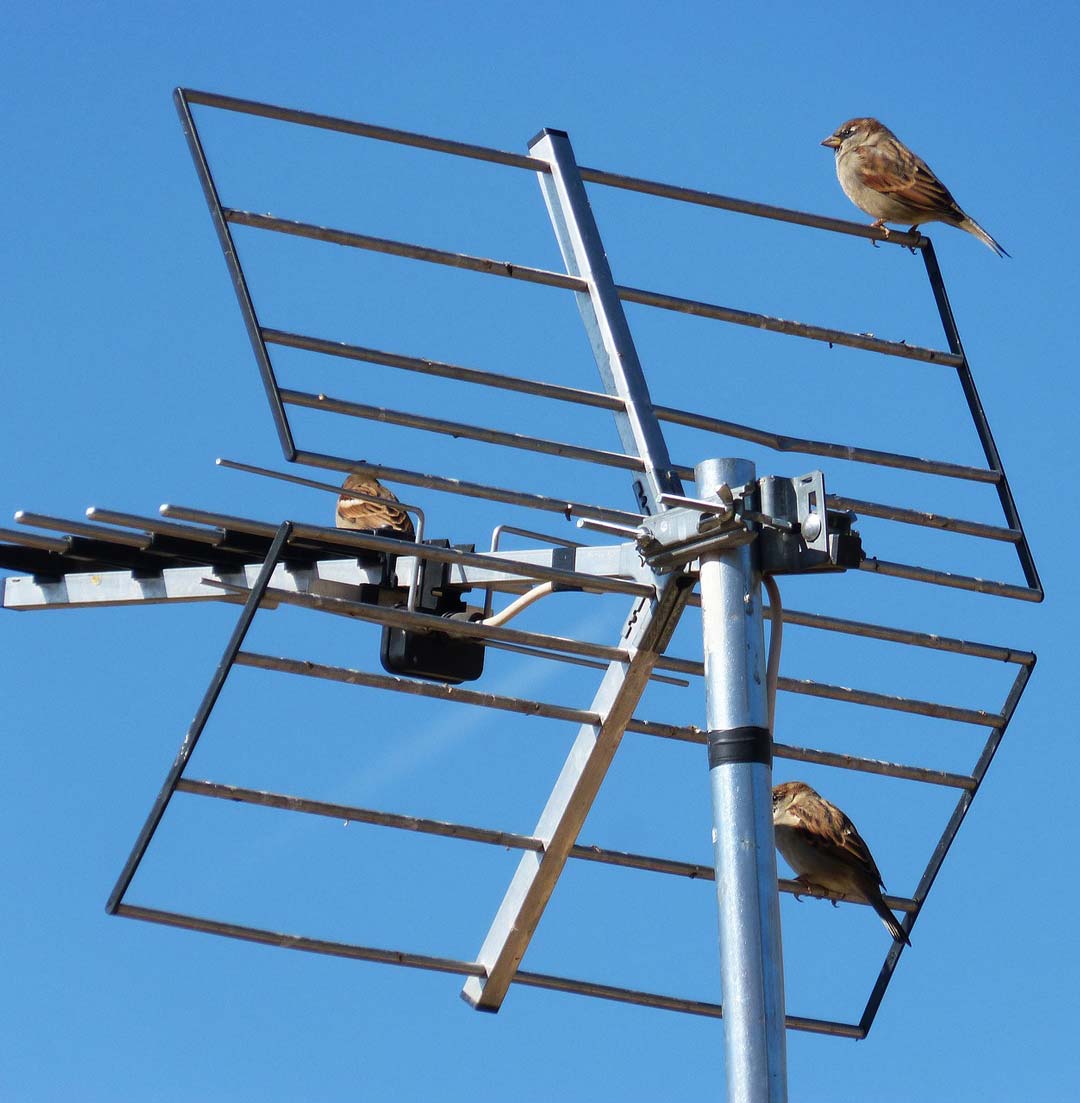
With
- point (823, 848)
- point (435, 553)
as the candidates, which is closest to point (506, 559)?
point (435, 553)

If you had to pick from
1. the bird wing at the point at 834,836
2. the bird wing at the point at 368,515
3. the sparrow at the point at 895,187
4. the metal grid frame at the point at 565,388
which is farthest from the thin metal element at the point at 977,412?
the bird wing at the point at 368,515

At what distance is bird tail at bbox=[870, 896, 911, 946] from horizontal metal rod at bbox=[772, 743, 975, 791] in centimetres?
58

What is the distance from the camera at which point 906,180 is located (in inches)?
299

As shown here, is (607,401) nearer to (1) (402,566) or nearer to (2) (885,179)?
(1) (402,566)

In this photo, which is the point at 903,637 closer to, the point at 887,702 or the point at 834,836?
the point at 887,702

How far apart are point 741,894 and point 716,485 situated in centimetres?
101

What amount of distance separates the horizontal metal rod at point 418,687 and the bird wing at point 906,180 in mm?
3013

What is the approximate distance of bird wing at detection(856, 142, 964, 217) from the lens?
7.55 metres

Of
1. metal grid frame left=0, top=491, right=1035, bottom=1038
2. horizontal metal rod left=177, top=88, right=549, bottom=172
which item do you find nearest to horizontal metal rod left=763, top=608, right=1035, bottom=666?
metal grid frame left=0, top=491, right=1035, bottom=1038

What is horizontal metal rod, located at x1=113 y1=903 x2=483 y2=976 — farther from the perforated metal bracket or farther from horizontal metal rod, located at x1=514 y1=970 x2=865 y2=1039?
the perforated metal bracket

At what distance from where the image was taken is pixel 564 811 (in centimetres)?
566

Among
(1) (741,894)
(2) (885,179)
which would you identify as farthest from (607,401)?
(2) (885,179)

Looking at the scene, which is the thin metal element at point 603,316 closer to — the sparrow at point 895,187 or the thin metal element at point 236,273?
the thin metal element at point 236,273

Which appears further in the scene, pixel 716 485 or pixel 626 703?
pixel 626 703
